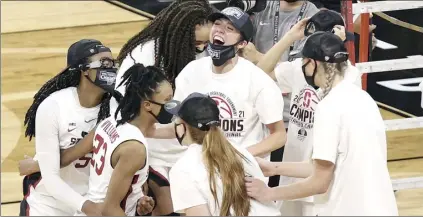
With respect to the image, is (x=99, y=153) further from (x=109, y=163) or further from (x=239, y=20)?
(x=239, y=20)

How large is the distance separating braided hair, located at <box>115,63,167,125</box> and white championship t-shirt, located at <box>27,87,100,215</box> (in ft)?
1.02

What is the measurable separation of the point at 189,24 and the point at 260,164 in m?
1.29

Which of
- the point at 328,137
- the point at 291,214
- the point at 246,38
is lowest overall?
the point at 291,214

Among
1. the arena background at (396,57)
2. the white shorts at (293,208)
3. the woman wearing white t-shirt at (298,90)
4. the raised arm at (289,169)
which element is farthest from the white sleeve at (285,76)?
the arena background at (396,57)

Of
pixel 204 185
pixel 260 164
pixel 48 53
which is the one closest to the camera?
pixel 204 185

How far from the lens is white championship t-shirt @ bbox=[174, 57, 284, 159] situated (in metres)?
5.81

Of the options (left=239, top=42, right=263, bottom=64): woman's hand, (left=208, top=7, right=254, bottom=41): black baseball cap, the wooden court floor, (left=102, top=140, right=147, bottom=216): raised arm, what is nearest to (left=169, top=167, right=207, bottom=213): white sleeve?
(left=102, top=140, right=147, bottom=216): raised arm

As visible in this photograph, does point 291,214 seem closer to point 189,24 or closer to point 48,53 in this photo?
point 189,24

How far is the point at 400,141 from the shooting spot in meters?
8.55

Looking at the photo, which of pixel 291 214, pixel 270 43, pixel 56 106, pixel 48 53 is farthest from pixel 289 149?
pixel 48 53

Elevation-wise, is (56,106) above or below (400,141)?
above

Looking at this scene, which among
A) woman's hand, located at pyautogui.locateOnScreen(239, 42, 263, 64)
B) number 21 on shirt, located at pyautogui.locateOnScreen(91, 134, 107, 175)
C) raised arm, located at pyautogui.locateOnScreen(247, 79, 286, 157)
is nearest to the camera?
number 21 on shirt, located at pyautogui.locateOnScreen(91, 134, 107, 175)

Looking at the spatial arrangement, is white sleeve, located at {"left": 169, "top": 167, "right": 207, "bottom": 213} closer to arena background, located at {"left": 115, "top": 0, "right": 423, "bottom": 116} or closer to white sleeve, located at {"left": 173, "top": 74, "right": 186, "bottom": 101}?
white sleeve, located at {"left": 173, "top": 74, "right": 186, "bottom": 101}

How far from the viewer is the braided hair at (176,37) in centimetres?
635
